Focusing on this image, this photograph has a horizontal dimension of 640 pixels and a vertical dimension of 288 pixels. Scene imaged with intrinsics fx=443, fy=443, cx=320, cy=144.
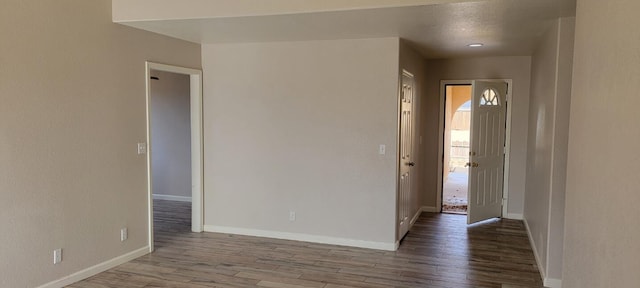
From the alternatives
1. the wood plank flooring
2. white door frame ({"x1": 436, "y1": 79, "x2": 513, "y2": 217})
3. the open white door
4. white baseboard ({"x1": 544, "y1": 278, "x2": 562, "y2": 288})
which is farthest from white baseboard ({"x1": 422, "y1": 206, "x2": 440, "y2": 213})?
white baseboard ({"x1": 544, "y1": 278, "x2": 562, "y2": 288})

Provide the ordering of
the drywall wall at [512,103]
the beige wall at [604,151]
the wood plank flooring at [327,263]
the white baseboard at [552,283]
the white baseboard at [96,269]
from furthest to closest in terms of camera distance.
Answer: the drywall wall at [512,103]
the wood plank flooring at [327,263]
the white baseboard at [552,283]
the white baseboard at [96,269]
the beige wall at [604,151]

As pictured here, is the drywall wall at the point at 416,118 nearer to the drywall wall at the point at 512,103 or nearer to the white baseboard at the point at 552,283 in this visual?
the drywall wall at the point at 512,103

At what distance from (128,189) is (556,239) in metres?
4.07

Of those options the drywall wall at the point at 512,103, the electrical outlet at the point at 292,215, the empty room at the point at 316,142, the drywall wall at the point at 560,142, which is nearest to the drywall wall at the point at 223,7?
the empty room at the point at 316,142

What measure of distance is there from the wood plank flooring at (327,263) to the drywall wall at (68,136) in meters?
0.45

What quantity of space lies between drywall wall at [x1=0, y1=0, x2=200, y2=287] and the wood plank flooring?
0.45 m

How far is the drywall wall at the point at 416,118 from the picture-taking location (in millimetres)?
5531

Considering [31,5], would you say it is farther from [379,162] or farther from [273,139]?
[379,162]

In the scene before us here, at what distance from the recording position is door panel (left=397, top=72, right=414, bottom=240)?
518 centimetres

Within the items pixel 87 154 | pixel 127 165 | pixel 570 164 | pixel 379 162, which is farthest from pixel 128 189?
pixel 570 164

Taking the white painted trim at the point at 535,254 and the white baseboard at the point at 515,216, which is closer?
the white painted trim at the point at 535,254

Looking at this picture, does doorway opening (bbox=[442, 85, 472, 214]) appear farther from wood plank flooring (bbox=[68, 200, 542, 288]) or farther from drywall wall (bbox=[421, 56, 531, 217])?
wood plank flooring (bbox=[68, 200, 542, 288])

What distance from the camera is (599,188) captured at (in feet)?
6.91

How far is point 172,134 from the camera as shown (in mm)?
7637
